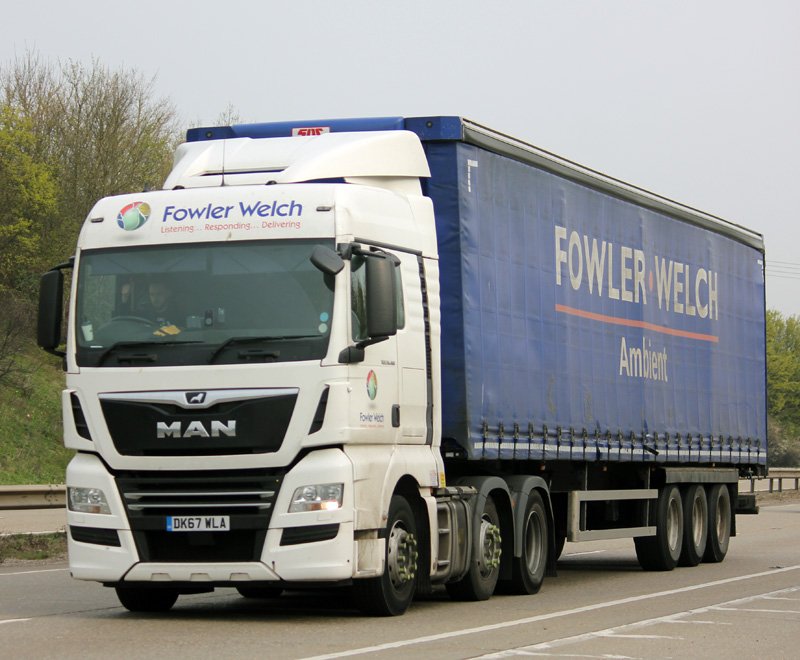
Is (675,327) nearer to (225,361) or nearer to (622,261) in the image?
(622,261)

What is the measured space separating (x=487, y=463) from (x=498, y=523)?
591 millimetres

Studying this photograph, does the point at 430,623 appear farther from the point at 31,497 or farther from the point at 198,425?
the point at 31,497

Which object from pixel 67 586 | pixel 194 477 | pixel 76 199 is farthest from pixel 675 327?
pixel 76 199

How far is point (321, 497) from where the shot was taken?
11.4 metres

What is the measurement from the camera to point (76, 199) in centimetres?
5162

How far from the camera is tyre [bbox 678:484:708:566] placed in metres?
20.4

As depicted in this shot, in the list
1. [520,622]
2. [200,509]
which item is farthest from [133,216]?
[520,622]

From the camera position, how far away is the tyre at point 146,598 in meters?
12.7

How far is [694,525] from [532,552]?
19.7 ft

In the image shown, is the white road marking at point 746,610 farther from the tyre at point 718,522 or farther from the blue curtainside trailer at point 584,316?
the tyre at point 718,522

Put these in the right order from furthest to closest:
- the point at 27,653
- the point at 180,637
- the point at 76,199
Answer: the point at 76,199
the point at 180,637
the point at 27,653

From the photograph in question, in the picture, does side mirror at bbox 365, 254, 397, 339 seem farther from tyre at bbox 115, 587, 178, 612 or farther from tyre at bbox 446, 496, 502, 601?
tyre at bbox 446, 496, 502, 601

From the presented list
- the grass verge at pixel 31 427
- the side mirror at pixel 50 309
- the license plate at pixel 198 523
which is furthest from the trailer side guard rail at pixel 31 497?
the grass verge at pixel 31 427

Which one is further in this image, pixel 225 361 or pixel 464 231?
pixel 464 231
